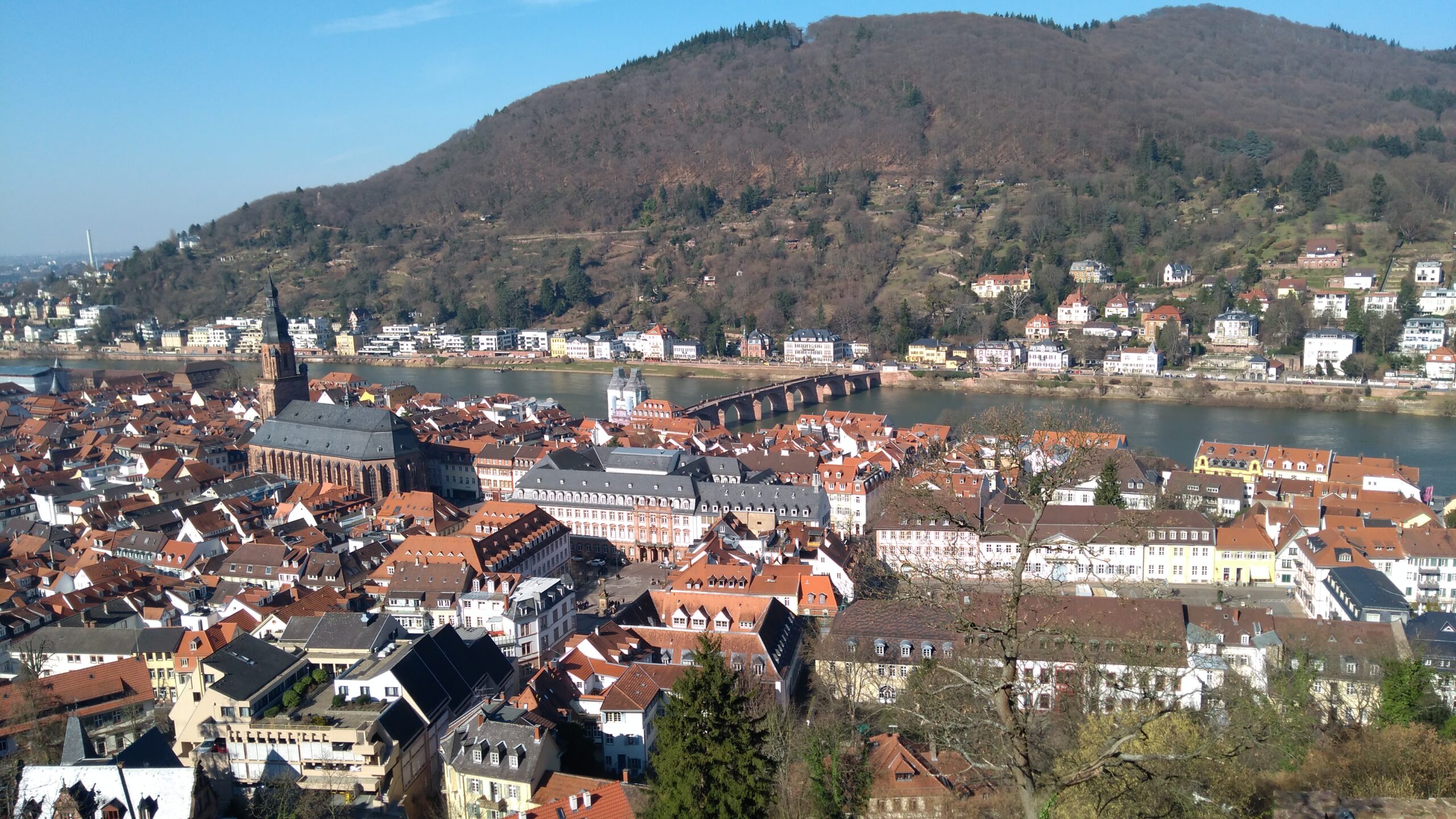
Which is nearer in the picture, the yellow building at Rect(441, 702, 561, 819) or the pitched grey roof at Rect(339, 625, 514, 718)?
the yellow building at Rect(441, 702, 561, 819)

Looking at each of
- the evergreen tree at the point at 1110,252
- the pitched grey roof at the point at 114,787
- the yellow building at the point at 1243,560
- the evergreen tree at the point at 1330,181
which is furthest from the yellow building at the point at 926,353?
the pitched grey roof at the point at 114,787

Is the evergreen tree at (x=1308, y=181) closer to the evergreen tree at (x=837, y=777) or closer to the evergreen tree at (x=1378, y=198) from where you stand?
the evergreen tree at (x=1378, y=198)

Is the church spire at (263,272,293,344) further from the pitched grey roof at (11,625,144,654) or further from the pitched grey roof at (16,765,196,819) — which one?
the pitched grey roof at (16,765,196,819)

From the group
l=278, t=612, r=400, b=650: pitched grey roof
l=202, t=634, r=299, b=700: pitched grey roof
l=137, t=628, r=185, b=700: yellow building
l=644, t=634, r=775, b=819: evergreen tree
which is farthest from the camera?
A: l=137, t=628, r=185, b=700: yellow building

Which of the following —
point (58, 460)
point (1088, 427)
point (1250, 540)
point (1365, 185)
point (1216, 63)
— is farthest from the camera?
point (1216, 63)

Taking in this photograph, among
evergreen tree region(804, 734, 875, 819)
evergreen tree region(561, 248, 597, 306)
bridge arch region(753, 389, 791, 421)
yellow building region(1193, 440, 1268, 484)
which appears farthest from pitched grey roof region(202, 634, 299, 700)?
evergreen tree region(561, 248, 597, 306)

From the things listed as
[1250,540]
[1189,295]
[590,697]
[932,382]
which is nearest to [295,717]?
[590,697]

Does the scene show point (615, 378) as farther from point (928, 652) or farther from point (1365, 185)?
point (1365, 185)

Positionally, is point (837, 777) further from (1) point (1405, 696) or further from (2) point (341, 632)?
(2) point (341, 632)
